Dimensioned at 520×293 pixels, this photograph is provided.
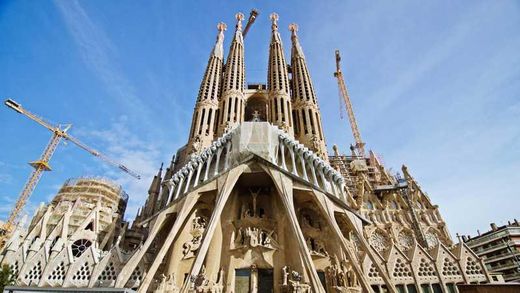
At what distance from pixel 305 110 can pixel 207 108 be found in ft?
35.9

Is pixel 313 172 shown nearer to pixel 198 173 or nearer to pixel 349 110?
pixel 198 173

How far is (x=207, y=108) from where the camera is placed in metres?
28.1

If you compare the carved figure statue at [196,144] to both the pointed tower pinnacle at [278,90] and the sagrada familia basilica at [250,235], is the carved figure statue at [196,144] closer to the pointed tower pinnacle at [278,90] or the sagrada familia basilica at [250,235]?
the sagrada familia basilica at [250,235]

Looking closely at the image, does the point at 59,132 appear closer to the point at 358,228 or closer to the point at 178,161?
the point at 178,161

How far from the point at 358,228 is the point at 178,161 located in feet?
65.7

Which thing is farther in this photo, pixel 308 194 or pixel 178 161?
pixel 178 161

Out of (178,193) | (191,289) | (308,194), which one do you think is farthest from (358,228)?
(178,193)

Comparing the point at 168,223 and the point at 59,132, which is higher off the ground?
the point at 59,132

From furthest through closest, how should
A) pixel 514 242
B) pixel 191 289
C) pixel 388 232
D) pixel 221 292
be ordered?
pixel 514 242
pixel 388 232
pixel 221 292
pixel 191 289

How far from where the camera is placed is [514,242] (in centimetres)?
3391

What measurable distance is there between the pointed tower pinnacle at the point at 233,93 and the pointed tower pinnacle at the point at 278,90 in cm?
350

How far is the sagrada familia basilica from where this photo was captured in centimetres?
1611

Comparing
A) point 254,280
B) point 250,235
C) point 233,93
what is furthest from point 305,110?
point 254,280

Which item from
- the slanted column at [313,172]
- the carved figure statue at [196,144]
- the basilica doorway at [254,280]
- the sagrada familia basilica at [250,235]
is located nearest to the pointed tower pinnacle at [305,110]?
the sagrada familia basilica at [250,235]
